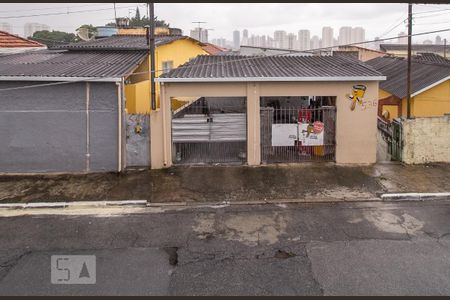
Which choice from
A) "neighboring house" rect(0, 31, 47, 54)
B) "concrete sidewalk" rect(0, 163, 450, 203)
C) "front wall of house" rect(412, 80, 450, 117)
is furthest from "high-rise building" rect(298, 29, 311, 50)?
"concrete sidewalk" rect(0, 163, 450, 203)

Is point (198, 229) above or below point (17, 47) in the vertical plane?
below

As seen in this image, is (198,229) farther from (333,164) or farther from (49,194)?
(333,164)

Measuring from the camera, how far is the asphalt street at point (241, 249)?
6902 mm

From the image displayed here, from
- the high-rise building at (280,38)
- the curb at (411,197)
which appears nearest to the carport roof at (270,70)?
the curb at (411,197)

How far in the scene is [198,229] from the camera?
370 inches

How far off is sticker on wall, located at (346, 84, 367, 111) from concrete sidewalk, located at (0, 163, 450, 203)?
2.14 meters

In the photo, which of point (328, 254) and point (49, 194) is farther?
point (49, 194)

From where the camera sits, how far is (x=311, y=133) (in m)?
14.1

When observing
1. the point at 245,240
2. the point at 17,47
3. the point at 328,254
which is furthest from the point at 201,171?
the point at 17,47

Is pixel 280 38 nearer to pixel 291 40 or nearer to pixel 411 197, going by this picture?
pixel 291 40

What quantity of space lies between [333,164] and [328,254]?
255 inches

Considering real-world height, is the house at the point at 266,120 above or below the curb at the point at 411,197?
above

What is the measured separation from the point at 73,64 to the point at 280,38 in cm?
9433

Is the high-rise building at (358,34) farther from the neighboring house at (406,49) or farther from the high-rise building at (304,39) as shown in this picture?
the neighboring house at (406,49)
